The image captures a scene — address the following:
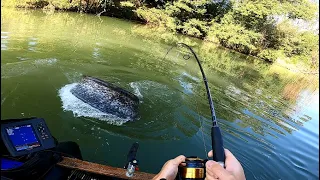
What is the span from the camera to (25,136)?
236cm

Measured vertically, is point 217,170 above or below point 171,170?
above

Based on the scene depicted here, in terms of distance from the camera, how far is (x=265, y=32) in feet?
94.0

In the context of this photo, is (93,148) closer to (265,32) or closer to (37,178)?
(37,178)

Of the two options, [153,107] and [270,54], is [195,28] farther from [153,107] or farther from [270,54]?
[153,107]

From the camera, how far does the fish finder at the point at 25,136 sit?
2213mm

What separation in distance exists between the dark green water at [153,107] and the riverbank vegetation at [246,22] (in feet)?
44.4

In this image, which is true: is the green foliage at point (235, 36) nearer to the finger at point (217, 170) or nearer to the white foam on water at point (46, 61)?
the white foam on water at point (46, 61)

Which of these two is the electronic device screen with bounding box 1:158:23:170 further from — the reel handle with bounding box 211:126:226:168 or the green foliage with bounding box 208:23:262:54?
the green foliage with bounding box 208:23:262:54

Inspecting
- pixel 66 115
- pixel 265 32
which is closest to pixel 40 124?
pixel 66 115

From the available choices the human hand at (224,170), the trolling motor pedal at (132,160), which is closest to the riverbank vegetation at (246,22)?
the trolling motor pedal at (132,160)

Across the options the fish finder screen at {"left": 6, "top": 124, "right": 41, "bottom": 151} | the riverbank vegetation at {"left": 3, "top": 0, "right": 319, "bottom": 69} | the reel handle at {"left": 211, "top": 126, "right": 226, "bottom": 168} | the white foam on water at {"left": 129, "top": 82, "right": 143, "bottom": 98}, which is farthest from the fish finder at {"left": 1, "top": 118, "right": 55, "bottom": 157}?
the riverbank vegetation at {"left": 3, "top": 0, "right": 319, "bottom": 69}

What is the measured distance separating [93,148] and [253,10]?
25.1 m

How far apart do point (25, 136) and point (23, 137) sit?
2 centimetres

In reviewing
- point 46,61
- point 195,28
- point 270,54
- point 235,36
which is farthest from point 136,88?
point 270,54
